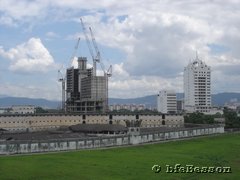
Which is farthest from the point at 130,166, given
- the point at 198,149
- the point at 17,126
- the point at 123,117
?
the point at 123,117

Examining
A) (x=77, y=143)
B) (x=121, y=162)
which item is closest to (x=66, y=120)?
(x=77, y=143)

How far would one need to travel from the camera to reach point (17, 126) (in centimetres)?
12300

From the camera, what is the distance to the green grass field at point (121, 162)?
1678 inches

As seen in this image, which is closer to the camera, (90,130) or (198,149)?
(198,149)

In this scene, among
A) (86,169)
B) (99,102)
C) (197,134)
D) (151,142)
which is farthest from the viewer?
(99,102)

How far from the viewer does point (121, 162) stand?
52094 mm

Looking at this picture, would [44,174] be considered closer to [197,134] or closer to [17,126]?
[197,134]

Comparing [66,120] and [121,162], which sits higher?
[66,120]

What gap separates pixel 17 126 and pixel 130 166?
79.3 metres

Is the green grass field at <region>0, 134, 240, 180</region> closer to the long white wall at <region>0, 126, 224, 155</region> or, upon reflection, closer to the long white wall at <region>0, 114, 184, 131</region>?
the long white wall at <region>0, 126, 224, 155</region>

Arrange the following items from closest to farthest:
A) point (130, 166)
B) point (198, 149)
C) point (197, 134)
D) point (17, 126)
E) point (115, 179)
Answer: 1. point (115, 179)
2. point (130, 166)
3. point (198, 149)
4. point (197, 134)
5. point (17, 126)

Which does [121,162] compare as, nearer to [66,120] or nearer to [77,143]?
[77,143]

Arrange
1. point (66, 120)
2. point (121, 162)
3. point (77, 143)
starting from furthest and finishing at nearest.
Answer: point (66, 120) < point (77, 143) < point (121, 162)

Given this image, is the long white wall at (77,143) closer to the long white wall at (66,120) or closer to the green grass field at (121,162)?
the green grass field at (121,162)
